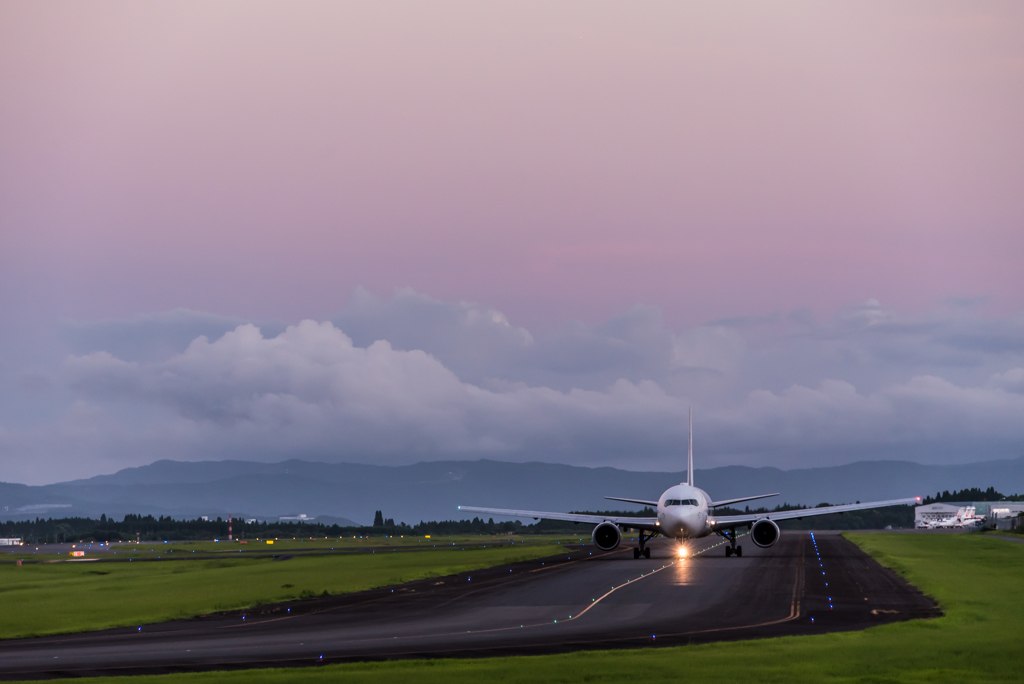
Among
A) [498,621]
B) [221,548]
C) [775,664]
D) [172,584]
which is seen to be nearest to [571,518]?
[172,584]

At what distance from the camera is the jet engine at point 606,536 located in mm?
68312

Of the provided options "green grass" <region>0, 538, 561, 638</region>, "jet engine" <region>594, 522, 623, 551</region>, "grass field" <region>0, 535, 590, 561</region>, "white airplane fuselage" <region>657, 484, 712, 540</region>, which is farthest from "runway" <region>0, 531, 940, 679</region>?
"grass field" <region>0, 535, 590, 561</region>

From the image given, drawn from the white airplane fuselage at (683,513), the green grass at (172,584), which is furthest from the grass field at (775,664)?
the white airplane fuselage at (683,513)

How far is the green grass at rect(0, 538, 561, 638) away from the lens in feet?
125

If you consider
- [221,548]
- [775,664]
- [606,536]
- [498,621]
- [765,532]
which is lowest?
[221,548]

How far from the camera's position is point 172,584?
170 ft

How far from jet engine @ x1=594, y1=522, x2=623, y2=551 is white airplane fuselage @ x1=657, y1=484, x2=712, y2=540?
15.6ft

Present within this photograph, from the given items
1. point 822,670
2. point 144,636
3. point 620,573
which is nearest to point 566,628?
point 822,670

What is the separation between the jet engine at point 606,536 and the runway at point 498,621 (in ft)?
50.9

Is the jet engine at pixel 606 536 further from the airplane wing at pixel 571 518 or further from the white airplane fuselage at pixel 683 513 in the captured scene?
the white airplane fuselage at pixel 683 513

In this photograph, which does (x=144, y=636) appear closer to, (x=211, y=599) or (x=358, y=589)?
(x=211, y=599)

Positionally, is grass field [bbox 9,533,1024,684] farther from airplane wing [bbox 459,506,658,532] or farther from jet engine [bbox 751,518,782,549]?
airplane wing [bbox 459,506,658,532]

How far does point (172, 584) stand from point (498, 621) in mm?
25072

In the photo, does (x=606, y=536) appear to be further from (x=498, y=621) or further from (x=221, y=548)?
(x=221, y=548)
